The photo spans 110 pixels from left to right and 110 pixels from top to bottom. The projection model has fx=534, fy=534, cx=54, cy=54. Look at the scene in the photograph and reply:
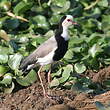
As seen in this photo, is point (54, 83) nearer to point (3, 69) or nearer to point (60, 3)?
point (3, 69)

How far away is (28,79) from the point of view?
713 cm

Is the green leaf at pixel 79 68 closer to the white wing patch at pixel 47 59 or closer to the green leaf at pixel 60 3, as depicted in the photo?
the white wing patch at pixel 47 59

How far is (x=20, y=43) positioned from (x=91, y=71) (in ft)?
4.70

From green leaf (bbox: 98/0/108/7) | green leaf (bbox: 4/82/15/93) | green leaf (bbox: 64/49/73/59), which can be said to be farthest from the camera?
green leaf (bbox: 98/0/108/7)

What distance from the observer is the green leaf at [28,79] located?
7055 millimetres

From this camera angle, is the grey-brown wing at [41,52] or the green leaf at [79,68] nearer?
the grey-brown wing at [41,52]

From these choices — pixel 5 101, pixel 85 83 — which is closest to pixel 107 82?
pixel 85 83

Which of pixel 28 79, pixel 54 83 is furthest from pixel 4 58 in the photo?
pixel 54 83

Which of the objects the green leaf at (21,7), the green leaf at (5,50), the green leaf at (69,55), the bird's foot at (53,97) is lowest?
the bird's foot at (53,97)

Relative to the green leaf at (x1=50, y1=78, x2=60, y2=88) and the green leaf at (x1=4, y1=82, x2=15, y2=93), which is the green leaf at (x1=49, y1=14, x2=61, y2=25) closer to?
the green leaf at (x1=50, y1=78, x2=60, y2=88)

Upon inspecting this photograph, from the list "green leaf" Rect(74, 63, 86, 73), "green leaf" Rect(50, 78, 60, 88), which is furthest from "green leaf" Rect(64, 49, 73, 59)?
"green leaf" Rect(50, 78, 60, 88)

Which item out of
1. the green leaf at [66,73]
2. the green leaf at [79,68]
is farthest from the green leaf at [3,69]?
the green leaf at [79,68]

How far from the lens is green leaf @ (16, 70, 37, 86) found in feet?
23.1

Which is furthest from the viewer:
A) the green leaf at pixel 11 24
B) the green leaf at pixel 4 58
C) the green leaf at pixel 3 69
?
the green leaf at pixel 11 24
